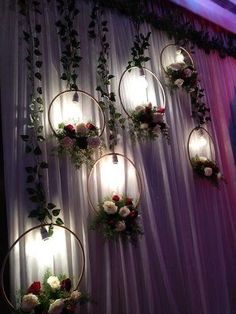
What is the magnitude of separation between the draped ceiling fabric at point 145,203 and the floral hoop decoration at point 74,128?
0.08m

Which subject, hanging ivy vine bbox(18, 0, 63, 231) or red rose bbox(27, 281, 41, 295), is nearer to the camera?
red rose bbox(27, 281, 41, 295)

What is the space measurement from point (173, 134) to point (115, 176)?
0.99 m

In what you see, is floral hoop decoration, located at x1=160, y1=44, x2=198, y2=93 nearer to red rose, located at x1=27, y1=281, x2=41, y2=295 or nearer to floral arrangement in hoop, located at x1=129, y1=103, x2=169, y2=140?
floral arrangement in hoop, located at x1=129, y1=103, x2=169, y2=140

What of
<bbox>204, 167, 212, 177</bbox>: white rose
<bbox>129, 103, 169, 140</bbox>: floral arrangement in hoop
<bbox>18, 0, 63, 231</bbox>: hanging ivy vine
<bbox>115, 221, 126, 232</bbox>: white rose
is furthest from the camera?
<bbox>204, 167, 212, 177</bbox>: white rose

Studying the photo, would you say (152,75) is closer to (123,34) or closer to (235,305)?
(123,34)

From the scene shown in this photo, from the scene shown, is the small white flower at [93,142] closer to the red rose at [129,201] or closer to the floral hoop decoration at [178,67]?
the red rose at [129,201]

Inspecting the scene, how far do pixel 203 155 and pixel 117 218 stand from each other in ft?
A: 5.23

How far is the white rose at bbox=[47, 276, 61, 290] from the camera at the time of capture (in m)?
2.49

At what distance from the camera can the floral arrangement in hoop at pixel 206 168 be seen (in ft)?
12.7

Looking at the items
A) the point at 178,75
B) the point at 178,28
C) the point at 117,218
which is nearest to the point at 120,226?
the point at 117,218

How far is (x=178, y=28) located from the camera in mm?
4445

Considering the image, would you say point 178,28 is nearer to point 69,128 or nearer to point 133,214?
point 69,128

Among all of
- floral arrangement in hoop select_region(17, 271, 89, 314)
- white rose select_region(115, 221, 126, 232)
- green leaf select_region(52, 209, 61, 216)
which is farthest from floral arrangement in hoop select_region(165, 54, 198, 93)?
floral arrangement in hoop select_region(17, 271, 89, 314)

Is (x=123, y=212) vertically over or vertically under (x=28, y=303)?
over
